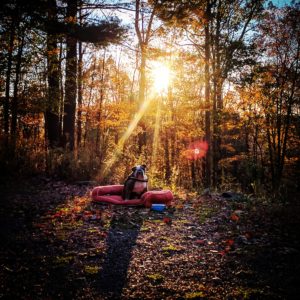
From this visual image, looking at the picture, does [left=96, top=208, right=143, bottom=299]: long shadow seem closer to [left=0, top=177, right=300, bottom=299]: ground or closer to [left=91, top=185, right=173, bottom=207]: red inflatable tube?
[left=0, top=177, right=300, bottom=299]: ground

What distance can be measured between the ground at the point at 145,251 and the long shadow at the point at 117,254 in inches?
0.4

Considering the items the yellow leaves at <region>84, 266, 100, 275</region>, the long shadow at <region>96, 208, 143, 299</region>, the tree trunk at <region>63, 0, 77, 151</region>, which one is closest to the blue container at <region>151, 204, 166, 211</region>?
the long shadow at <region>96, 208, 143, 299</region>

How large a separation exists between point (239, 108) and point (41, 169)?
11180 mm

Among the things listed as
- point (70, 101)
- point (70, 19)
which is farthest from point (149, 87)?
point (70, 19)

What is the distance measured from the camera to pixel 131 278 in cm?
325

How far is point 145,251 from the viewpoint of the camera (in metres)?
4.14

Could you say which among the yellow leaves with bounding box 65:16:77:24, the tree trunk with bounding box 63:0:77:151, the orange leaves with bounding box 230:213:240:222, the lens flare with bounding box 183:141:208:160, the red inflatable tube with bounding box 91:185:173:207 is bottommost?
the orange leaves with bounding box 230:213:240:222

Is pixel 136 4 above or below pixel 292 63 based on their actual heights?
above

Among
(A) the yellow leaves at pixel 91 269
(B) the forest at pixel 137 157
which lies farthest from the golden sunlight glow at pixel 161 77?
(A) the yellow leaves at pixel 91 269

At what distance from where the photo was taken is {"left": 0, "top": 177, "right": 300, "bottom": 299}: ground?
9.68ft

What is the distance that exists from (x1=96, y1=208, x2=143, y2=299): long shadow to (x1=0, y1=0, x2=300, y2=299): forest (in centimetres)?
3

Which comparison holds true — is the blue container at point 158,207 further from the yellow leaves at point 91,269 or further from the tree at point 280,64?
the tree at point 280,64

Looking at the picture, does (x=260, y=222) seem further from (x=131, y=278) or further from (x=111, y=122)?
(x=111, y=122)

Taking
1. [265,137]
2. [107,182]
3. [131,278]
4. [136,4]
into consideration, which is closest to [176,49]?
[136,4]
